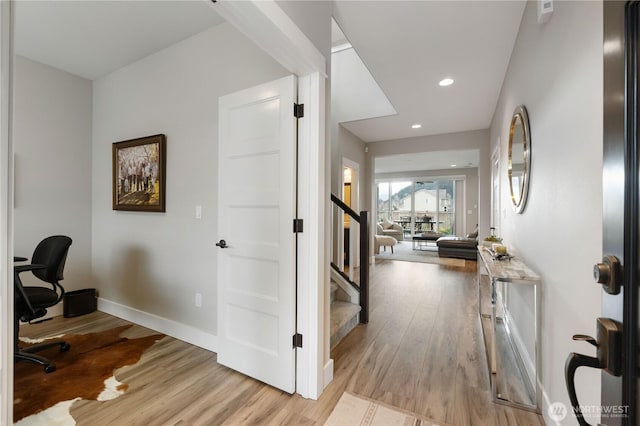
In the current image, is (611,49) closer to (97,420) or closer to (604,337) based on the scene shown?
(604,337)

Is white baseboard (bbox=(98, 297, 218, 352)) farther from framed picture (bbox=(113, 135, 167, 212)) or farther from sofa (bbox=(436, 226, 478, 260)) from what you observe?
sofa (bbox=(436, 226, 478, 260))

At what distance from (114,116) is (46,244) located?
153 cm

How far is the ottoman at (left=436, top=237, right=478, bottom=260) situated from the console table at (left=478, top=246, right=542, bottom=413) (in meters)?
3.99

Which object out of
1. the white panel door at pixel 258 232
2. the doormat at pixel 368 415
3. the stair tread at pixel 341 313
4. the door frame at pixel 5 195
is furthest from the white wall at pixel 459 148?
the door frame at pixel 5 195

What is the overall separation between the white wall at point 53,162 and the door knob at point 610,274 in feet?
13.9

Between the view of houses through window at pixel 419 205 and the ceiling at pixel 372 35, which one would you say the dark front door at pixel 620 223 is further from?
the view of houses through window at pixel 419 205

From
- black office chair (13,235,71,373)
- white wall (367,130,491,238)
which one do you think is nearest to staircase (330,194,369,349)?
black office chair (13,235,71,373)

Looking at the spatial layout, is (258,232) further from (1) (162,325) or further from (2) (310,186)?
(1) (162,325)

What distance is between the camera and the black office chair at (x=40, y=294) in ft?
6.22

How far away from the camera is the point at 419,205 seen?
1113 cm

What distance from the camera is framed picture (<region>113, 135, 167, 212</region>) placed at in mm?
2652

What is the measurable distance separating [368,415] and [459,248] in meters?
6.05

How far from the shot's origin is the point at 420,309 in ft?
10.8

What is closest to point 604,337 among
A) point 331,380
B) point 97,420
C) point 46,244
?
point 331,380
